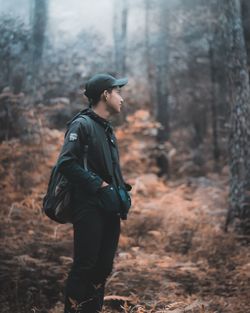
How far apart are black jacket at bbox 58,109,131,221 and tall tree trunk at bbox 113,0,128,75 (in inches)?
404

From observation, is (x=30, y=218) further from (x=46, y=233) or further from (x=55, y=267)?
(x=55, y=267)

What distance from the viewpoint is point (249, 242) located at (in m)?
7.89

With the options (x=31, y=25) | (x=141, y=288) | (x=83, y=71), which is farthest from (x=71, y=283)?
(x=83, y=71)

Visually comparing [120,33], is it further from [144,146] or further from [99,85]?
[99,85]

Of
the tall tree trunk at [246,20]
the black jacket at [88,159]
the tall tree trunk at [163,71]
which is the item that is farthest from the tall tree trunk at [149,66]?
the black jacket at [88,159]

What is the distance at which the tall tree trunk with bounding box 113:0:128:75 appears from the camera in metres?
14.6

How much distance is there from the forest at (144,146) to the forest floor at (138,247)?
0.02m

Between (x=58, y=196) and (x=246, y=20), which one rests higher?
(x=246, y=20)

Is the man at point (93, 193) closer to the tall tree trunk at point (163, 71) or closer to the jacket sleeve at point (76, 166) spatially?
the jacket sleeve at point (76, 166)

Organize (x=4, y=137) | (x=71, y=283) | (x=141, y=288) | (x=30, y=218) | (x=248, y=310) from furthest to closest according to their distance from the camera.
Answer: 1. (x=4, y=137)
2. (x=30, y=218)
3. (x=141, y=288)
4. (x=248, y=310)
5. (x=71, y=283)

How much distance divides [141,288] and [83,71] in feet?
31.2

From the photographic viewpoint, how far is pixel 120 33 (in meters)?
15.2

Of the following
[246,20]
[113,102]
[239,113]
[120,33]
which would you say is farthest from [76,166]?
[120,33]

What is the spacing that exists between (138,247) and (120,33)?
9212 millimetres
